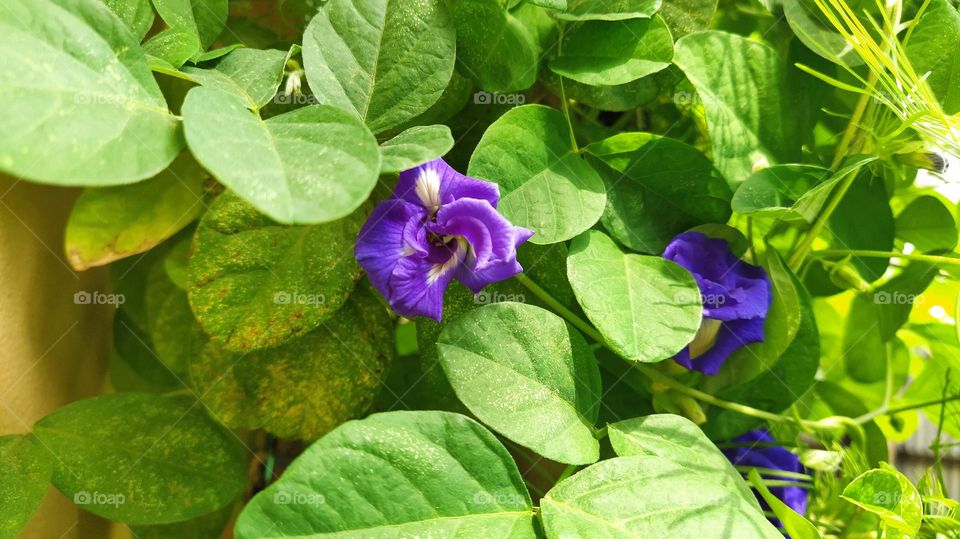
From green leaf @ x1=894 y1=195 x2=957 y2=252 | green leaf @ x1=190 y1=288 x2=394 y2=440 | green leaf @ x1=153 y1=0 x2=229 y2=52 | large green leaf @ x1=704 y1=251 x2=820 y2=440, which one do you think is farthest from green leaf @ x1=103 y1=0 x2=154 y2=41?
green leaf @ x1=894 y1=195 x2=957 y2=252

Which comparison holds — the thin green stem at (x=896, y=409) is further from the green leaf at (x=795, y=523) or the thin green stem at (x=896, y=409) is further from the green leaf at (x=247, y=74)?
the green leaf at (x=247, y=74)

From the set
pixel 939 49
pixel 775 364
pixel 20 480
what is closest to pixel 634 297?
pixel 775 364

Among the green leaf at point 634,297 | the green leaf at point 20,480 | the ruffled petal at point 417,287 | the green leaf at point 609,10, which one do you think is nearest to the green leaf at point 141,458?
the green leaf at point 20,480

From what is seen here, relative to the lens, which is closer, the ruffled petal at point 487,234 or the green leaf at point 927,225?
the ruffled petal at point 487,234

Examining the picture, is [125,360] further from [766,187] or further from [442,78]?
[766,187]

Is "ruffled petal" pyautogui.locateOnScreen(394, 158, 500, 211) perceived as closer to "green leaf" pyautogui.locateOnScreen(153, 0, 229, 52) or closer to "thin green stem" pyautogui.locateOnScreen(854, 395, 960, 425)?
"green leaf" pyautogui.locateOnScreen(153, 0, 229, 52)

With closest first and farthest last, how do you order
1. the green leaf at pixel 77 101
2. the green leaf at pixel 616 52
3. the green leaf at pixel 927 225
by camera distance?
the green leaf at pixel 77 101
the green leaf at pixel 616 52
the green leaf at pixel 927 225

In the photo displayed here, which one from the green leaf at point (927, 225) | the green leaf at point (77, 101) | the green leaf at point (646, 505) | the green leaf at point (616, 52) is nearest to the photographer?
the green leaf at point (77, 101)
